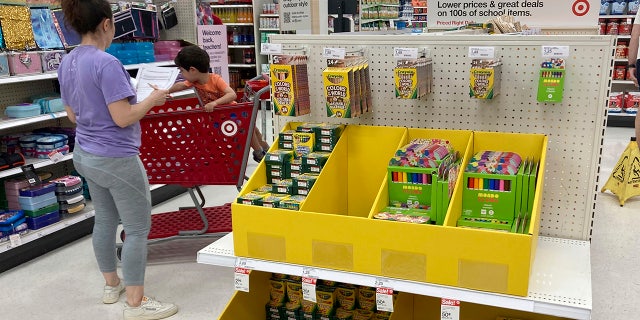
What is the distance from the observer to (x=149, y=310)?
10.3ft

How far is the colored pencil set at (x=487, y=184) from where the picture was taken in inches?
76.8

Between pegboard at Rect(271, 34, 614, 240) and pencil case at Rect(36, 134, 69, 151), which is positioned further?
pencil case at Rect(36, 134, 69, 151)

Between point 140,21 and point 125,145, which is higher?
point 140,21

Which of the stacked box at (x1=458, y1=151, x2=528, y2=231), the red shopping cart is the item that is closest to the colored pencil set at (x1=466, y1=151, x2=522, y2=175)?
the stacked box at (x1=458, y1=151, x2=528, y2=231)

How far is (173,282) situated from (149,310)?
476 mm

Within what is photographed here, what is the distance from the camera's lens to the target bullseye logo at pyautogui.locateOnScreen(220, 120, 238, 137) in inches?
138

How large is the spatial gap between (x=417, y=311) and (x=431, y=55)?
123 cm

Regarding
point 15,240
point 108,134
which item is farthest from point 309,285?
point 15,240

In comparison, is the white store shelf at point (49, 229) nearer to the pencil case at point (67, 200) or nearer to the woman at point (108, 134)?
the pencil case at point (67, 200)

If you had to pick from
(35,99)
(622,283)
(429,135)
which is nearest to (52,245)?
(35,99)

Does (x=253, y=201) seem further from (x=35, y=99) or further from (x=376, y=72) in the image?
(x=35, y=99)

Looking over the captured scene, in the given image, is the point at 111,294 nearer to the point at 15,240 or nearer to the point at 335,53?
the point at 15,240

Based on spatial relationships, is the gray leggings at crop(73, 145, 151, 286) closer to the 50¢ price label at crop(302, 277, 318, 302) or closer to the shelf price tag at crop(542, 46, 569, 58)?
the 50¢ price label at crop(302, 277, 318, 302)

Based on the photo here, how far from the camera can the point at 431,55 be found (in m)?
2.30
